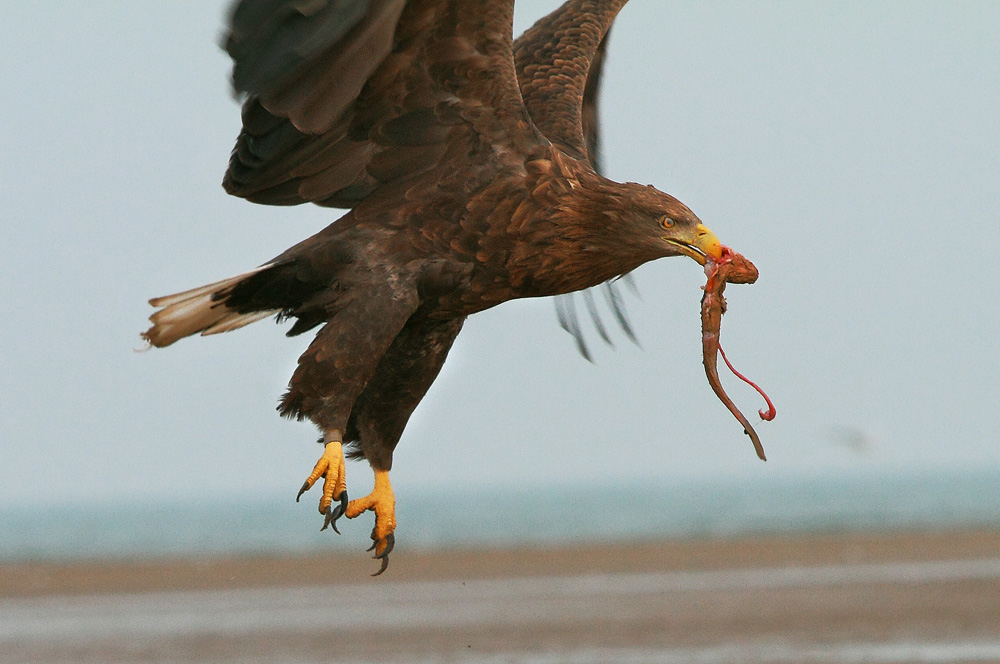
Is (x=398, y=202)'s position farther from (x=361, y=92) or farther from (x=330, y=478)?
(x=330, y=478)

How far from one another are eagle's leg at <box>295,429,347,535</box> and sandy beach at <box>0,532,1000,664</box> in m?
6.45

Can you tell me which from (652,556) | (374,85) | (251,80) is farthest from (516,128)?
(652,556)

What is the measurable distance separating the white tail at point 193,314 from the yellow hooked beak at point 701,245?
5.01 feet

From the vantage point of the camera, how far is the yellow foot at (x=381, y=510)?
4809 mm

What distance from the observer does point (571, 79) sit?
5848 millimetres

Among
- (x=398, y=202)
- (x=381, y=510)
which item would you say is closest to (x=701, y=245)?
(x=398, y=202)

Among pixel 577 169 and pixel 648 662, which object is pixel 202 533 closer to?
pixel 648 662

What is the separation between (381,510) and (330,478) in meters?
0.62

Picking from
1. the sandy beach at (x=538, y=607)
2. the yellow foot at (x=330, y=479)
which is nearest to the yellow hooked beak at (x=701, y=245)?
the yellow foot at (x=330, y=479)

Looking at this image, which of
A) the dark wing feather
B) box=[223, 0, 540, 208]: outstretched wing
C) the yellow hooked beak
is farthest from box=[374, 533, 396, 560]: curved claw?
the dark wing feather

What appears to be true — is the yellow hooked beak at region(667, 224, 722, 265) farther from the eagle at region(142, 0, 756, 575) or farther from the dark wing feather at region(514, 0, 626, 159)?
the dark wing feather at region(514, 0, 626, 159)

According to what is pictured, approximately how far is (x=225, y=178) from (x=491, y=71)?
110cm

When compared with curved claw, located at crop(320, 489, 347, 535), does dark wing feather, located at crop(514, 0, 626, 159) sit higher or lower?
higher

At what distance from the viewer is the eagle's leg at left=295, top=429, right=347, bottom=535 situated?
4250mm
